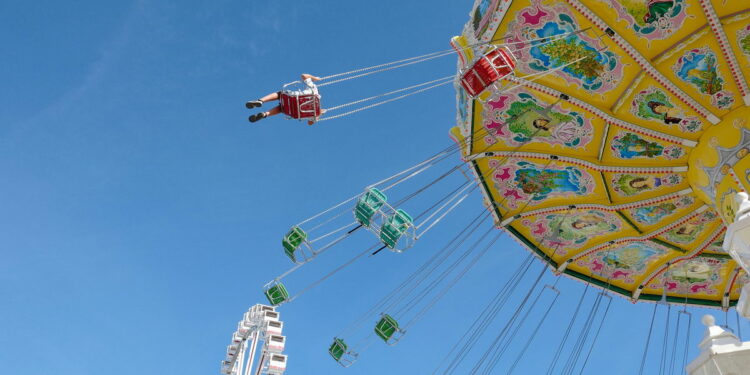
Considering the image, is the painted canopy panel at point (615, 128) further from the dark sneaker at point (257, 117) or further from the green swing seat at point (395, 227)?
the dark sneaker at point (257, 117)

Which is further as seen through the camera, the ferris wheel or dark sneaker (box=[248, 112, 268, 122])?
the ferris wheel

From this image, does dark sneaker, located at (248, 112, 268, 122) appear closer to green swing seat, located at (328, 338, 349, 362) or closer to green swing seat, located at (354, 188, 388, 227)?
green swing seat, located at (354, 188, 388, 227)

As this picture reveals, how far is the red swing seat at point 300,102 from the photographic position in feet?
32.1

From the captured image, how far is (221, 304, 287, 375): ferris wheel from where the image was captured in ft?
63.6

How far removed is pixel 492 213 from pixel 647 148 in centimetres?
357

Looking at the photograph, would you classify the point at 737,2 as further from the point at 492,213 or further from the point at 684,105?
the point at 492,213

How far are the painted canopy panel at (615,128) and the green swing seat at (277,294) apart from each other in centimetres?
510

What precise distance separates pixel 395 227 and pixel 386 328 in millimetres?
3788

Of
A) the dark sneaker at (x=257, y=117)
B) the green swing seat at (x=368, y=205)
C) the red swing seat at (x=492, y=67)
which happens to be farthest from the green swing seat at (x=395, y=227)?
the dark sneaker at (x=257, y=117)

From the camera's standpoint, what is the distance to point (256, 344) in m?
21.7

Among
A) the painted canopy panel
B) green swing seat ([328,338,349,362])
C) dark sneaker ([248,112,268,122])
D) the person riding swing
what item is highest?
the painted canopy panel

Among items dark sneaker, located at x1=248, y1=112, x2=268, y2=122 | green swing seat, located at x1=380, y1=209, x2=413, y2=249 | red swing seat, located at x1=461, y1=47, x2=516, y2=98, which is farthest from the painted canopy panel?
dark sneaker, located at x1=248, y1=112, x2=268, y2=122

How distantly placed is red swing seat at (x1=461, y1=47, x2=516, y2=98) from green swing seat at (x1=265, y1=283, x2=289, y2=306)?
6.98 metres

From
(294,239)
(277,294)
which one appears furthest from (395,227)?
(277,294)
